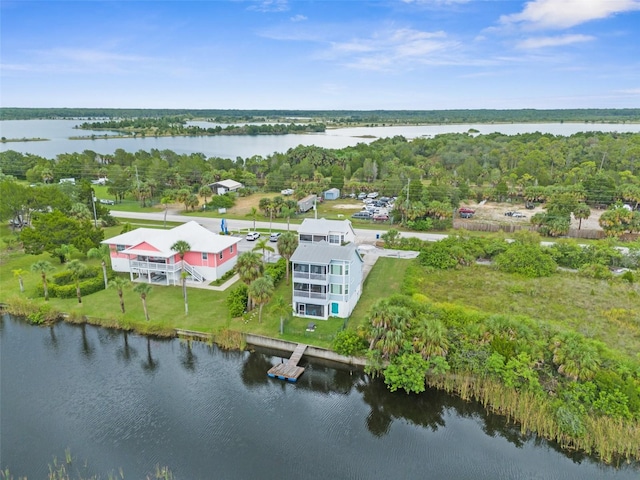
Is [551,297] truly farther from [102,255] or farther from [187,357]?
[102,255]

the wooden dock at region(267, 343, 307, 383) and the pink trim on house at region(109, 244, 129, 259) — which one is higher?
the pink trim on house at region(109, 244, 129, 259)

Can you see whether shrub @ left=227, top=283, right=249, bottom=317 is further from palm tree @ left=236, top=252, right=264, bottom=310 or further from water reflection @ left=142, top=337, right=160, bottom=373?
water reflection @ left=142, top=337, right=160, bottom=373

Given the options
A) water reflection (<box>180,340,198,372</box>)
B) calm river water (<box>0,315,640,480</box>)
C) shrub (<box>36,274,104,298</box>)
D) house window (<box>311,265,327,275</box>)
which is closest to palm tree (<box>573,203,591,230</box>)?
house window (<box>311,265,327,275</box>)

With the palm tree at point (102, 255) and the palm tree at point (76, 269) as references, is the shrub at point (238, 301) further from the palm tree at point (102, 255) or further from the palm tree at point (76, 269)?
the palm tree at point (102, 255)

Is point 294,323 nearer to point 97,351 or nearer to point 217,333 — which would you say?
point 217,333

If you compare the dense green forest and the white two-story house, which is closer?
the white two-story house

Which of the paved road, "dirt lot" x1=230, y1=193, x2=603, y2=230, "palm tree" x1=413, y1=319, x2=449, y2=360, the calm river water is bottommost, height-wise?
the calm river water

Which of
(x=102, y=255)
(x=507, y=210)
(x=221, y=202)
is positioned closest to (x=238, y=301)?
(x=102, y=255)
